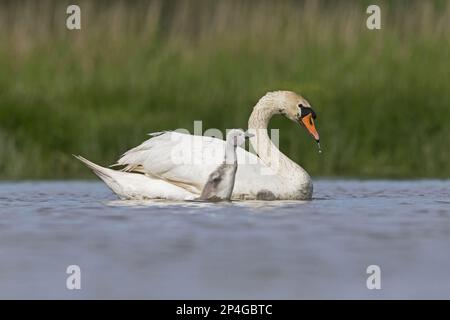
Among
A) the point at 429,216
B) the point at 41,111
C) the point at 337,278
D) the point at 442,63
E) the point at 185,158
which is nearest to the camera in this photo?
the point at 337,278

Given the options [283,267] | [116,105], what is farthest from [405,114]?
[283,267]

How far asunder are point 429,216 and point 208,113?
5737 millimetres

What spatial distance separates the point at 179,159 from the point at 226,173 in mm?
498

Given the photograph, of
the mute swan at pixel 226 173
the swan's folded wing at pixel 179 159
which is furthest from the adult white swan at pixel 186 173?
the mute swan at pixel 226 173

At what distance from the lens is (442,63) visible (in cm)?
1689

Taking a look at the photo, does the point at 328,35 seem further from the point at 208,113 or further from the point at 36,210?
the point at 36,210

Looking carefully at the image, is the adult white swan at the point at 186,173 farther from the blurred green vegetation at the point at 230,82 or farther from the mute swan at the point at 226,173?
the blurred green vegetation at the point at 230,82

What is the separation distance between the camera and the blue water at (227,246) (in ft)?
23.9

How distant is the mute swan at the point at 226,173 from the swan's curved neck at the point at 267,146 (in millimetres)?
756

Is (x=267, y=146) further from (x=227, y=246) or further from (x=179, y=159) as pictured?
(x=227, y=246)

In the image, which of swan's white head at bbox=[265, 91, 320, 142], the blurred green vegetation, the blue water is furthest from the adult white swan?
the blurred green vegetation

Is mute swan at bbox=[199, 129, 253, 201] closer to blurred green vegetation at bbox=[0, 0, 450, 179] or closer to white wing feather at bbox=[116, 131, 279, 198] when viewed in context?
white wing feather at bbox=[116, 131, 279, 198]

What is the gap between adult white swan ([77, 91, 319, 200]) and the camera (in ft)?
38.2

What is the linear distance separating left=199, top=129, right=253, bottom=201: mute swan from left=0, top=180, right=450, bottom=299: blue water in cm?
20
